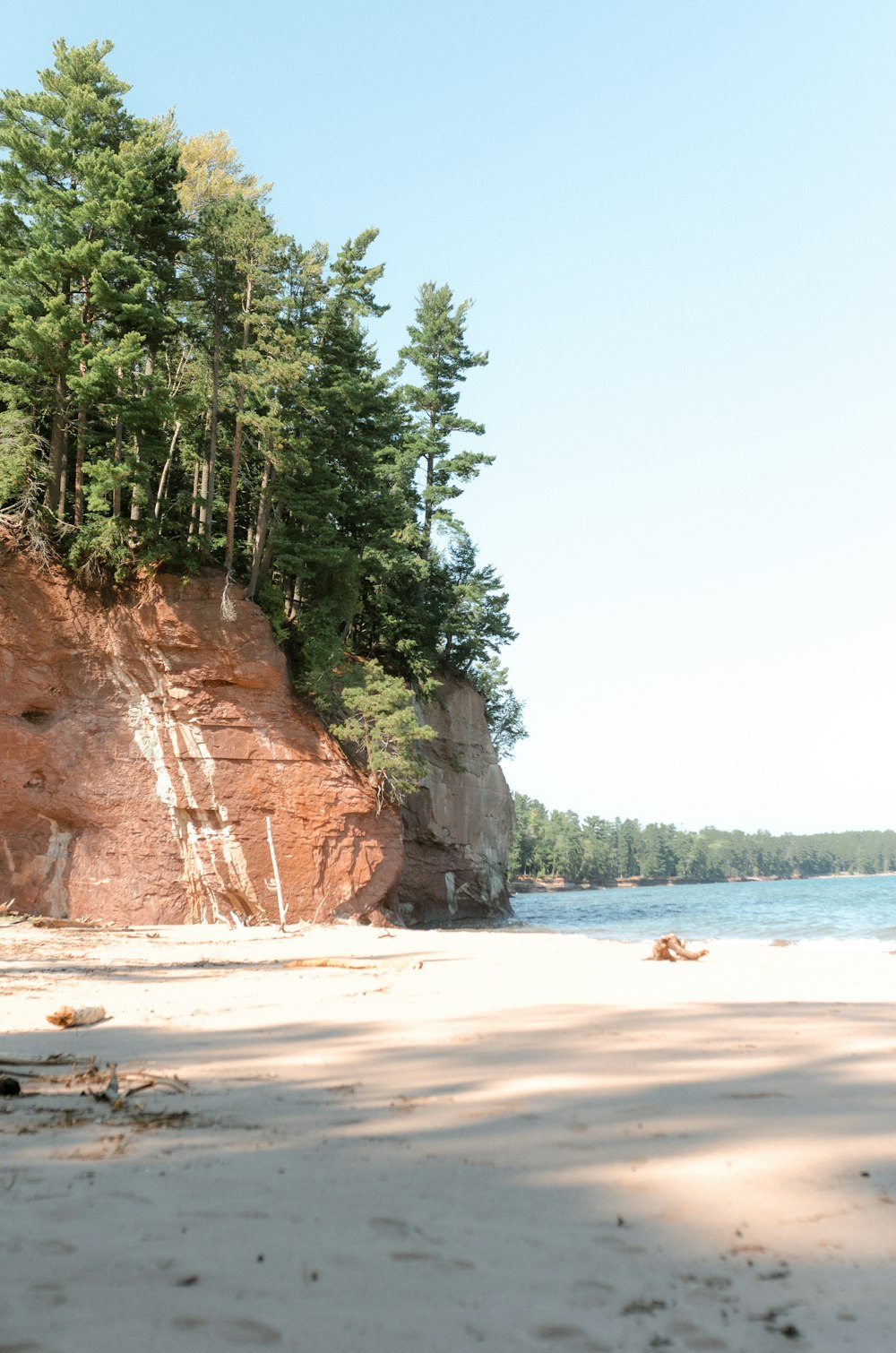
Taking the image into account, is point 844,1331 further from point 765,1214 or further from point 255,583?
point 255,583

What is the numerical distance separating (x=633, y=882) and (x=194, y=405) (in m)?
128

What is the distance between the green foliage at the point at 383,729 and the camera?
24.5 metres

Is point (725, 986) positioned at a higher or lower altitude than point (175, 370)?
lower

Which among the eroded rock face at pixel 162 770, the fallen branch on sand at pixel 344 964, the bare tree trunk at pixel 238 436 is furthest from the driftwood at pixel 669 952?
the bare tree trunk at pixel 238 436

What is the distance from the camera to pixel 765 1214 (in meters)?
2.56

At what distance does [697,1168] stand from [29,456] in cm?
2249

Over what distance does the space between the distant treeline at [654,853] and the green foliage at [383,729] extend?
62.2 metres

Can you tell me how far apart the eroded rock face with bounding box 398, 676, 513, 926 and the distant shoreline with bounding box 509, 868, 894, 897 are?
29214 mm

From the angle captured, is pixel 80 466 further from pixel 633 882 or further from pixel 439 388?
pixel 633 882

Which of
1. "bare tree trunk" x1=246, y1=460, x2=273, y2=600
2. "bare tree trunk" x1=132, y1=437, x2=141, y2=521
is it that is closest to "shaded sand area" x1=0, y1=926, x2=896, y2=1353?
"bare tree trunk" x1=132, y1=437, x2=141, y2=521

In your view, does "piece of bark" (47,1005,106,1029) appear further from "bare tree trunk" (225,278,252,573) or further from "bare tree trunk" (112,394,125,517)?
"bare tree trunk" (225,278,252,573)

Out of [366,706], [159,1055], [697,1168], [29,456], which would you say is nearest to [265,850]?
[366,706]

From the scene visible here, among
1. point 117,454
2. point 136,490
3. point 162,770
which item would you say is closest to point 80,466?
point 117,454

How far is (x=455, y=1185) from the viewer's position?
2.77m
